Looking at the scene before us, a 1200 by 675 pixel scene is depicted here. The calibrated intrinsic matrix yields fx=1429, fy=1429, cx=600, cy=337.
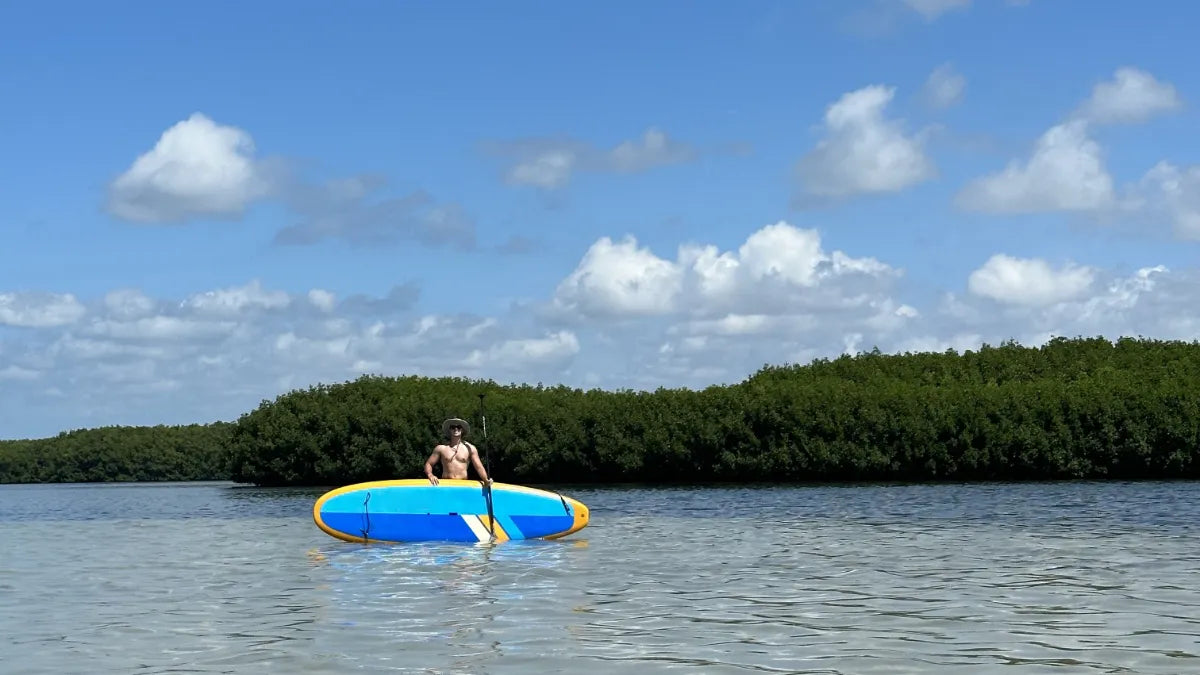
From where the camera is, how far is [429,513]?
30.0 metres

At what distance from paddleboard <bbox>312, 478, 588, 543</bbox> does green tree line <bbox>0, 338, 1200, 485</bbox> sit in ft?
164

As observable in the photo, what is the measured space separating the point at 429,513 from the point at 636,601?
11.1 m

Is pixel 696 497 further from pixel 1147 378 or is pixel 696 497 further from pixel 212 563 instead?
pixel 1147 378

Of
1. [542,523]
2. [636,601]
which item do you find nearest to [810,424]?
[542,523]

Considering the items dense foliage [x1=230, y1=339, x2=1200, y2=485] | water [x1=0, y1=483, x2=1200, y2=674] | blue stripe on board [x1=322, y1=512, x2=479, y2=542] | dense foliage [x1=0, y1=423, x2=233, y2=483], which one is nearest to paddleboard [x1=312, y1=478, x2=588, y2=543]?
blue stripe on board [x1=322, y1=512, x2=479, y2=542]

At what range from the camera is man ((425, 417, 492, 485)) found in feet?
98.8

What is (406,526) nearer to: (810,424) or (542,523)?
(542,523)

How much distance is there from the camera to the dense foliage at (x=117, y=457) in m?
151

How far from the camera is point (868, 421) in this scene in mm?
84188

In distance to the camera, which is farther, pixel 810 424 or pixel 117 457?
pixel 117 457

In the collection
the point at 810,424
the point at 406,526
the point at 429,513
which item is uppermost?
the point at 810,424

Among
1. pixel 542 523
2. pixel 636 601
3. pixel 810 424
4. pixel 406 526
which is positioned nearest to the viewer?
pixel 636 601

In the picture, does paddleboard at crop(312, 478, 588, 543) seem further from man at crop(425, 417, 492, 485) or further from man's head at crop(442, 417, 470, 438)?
man's head at crop(442, 417, 470, 438)

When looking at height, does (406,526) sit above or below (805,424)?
Result: below
